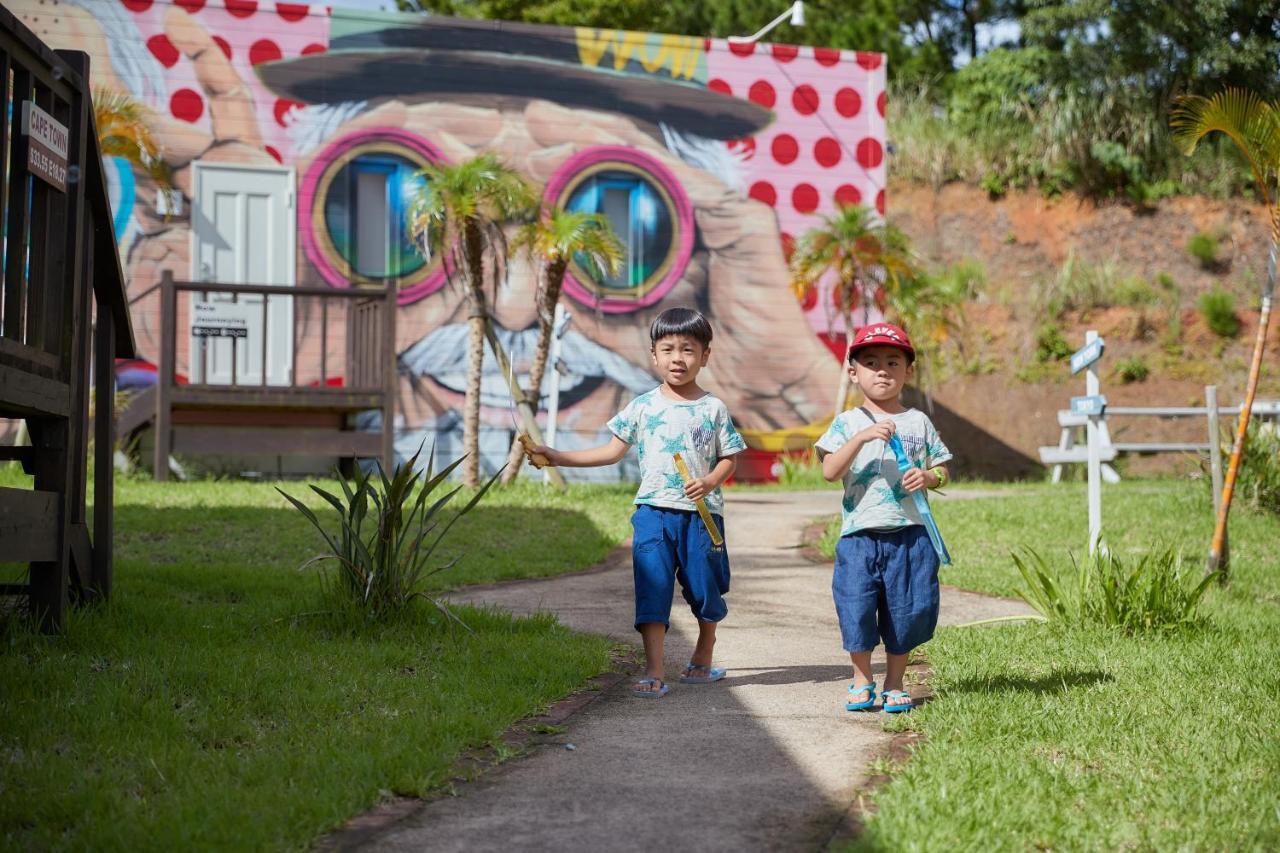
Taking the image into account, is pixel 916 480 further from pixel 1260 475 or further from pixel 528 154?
pixel 528 154

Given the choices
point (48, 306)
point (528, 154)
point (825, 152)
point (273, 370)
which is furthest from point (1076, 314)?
point (48, 306)

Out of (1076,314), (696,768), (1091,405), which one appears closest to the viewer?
(696,768)

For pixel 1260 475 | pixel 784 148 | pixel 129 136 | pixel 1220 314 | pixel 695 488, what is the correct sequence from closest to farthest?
pixel 695 488
pixel 1260 475
pixel 129 136
pixel 784 148
pixel 1220 314

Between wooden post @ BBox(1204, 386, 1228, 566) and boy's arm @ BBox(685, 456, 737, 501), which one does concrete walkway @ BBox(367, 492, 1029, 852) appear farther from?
wooden post @ BBox(1204, 386, 1228, 566)

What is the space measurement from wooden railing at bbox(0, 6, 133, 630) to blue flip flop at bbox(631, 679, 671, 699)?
2.17 meters

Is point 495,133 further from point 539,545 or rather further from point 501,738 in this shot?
point 501,738

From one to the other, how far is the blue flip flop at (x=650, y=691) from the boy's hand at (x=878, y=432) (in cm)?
118

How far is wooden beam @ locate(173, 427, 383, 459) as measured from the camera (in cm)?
1400

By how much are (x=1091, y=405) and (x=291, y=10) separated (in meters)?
12.0

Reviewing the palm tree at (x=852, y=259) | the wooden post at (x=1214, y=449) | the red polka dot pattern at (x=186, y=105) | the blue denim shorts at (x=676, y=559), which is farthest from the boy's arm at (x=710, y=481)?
the red polka dot pattern at (x=186, y=105)

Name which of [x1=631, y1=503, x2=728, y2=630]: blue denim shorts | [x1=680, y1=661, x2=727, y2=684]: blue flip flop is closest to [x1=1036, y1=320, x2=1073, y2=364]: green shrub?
[x1=680, y1=661, x2=727, y2=684]: blue flip flop

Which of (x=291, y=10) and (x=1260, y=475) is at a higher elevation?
(x=291, y=10)

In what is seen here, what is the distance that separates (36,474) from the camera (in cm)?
537

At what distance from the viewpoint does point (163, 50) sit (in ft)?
51.8
